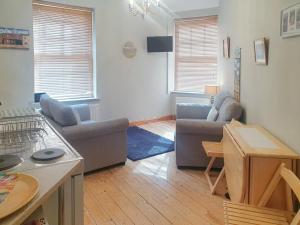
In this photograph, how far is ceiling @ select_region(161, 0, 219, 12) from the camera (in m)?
5.44

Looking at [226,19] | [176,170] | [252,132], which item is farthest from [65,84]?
[252,132]

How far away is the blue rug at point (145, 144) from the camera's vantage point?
409 centimetres

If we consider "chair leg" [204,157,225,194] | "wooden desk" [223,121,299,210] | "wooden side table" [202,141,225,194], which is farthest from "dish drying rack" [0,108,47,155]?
"chair leg" [204,157,225,194]

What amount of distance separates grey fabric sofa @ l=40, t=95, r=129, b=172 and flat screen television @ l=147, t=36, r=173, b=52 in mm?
2854

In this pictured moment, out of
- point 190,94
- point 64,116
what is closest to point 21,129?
point 64,116

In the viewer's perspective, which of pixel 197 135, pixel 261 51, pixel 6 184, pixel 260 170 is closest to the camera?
pixel 6 184

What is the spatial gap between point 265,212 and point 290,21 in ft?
4.87

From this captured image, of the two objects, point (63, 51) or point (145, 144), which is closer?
point (145, 144)

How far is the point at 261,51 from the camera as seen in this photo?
9.16 feet

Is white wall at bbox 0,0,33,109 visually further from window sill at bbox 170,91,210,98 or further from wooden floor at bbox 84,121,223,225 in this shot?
window sill at bbox 170,91,210,98

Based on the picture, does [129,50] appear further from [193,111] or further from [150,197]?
[150,197]

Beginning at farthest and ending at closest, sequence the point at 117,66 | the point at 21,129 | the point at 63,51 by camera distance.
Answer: the point at 117,66
the point at 63,51
the point at 21,129

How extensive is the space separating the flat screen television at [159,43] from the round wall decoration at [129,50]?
37cm

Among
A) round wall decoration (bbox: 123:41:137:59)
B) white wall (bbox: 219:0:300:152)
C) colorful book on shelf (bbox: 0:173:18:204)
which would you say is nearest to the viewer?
colorful book on shelf (bbox: 0:173:18:204)
